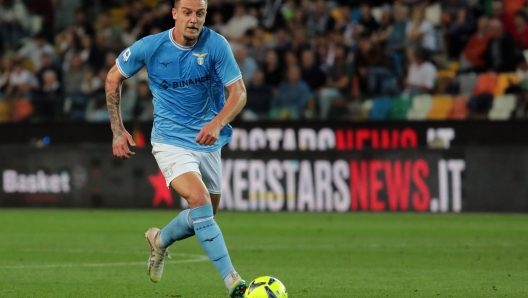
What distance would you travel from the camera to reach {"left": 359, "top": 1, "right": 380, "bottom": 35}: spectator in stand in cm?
1884

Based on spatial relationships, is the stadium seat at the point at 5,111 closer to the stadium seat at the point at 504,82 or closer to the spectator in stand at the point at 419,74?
the spectator in stand at the point at 419,74

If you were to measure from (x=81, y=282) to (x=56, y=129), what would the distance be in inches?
435

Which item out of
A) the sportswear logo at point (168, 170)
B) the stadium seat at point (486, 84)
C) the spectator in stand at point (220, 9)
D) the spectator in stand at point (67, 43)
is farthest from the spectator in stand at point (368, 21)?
the sportswear logo at point (168, 170)

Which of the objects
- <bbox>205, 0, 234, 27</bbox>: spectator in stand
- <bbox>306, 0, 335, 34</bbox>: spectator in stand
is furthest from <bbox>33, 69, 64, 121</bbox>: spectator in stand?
<bbox>306, 0, 335, 34</bbox>: spectator in stand

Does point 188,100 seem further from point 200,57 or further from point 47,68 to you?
point 47,68

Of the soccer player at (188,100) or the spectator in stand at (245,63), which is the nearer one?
the soccer player at (188,100)

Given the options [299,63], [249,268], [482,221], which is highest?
[299,63]

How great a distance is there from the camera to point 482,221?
48.1 feet

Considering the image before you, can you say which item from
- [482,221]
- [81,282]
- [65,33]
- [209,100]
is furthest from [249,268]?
[65,33]

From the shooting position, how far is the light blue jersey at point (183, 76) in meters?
7.08

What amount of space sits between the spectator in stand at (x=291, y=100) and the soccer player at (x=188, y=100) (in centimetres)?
991

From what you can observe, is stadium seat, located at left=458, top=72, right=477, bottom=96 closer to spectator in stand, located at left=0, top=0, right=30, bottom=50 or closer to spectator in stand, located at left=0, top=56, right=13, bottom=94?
spectator in stand, located at left=0, top=56, right=13, bottom=94

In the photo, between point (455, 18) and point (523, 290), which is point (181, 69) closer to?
point (523, 290)

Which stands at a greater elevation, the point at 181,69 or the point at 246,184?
the point at 181,69
